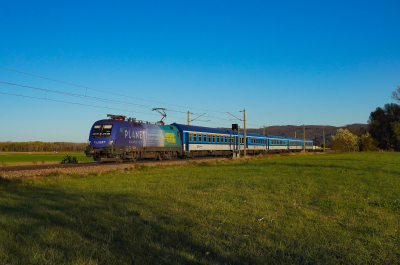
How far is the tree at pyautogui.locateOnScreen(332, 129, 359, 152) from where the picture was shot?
8500 centimetres

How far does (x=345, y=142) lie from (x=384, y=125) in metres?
16.0

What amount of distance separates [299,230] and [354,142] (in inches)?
3903

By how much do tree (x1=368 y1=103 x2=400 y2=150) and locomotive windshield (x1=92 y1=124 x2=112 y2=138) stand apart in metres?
90.7

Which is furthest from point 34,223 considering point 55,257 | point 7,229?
point 55,257

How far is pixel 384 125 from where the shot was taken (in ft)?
315

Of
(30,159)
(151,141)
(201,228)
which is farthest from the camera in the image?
(30,159)

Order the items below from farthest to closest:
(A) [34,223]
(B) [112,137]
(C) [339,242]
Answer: (B) [112,137] → (A) [34,223] → (C) [339,242]

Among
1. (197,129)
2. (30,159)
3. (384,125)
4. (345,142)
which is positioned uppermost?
(384,125)

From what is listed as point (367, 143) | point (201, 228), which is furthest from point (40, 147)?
point (201, 228)

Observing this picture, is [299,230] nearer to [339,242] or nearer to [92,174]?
[339,242]

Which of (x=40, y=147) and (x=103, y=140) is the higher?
(x=103, y=140)

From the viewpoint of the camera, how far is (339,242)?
5.77 m

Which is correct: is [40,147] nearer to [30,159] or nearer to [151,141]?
[30,159]

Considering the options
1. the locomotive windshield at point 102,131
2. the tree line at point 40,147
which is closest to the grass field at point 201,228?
the locomotive windshield at point 102,131
